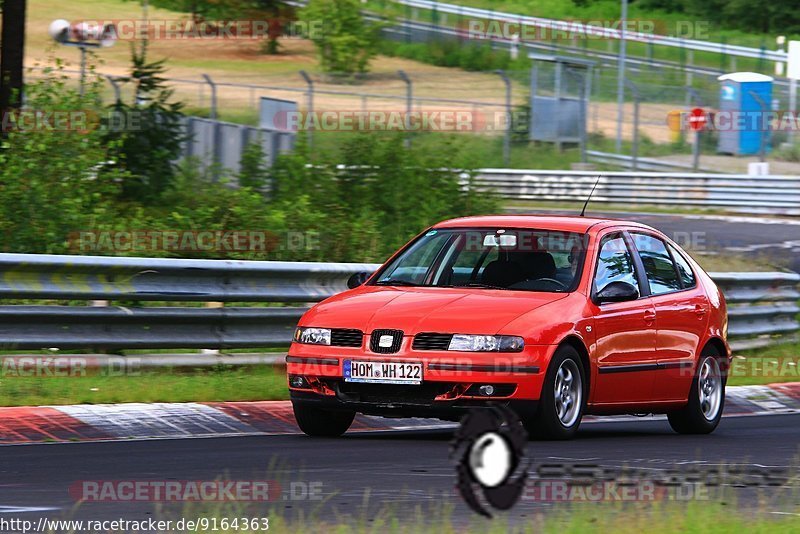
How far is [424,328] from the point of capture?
8.86m

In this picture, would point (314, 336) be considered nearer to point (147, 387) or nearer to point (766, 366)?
point (147, 387)

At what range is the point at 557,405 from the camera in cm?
909

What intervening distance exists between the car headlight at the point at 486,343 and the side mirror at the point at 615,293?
1048 mm

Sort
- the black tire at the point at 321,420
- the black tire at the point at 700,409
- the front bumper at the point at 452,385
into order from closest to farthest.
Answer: the front bumper at the point at 452,385 → the black tire at the point at 321,420 → the black tire at the point at 700,409

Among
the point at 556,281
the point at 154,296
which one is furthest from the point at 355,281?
the point at 154,296

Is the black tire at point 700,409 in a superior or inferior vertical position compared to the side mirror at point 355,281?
inferior

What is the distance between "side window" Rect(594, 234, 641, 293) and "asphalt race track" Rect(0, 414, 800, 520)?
1.03 m

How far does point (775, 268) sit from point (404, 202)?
5737 millimetres

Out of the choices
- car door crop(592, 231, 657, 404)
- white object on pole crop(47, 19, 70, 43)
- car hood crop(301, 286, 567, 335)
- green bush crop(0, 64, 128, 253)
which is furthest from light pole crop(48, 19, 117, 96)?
car hood crop(301, 286, 567, 335)

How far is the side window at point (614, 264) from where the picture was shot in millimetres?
9961

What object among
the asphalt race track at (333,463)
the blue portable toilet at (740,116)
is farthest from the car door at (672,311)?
the blue portable toilet at (740,116)

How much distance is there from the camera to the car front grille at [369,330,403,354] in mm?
8891

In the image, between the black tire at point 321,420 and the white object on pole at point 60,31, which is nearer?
the black tire at point 321,420

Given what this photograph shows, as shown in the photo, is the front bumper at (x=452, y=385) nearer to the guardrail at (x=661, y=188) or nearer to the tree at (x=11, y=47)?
the tree at (x=11, y=47)
